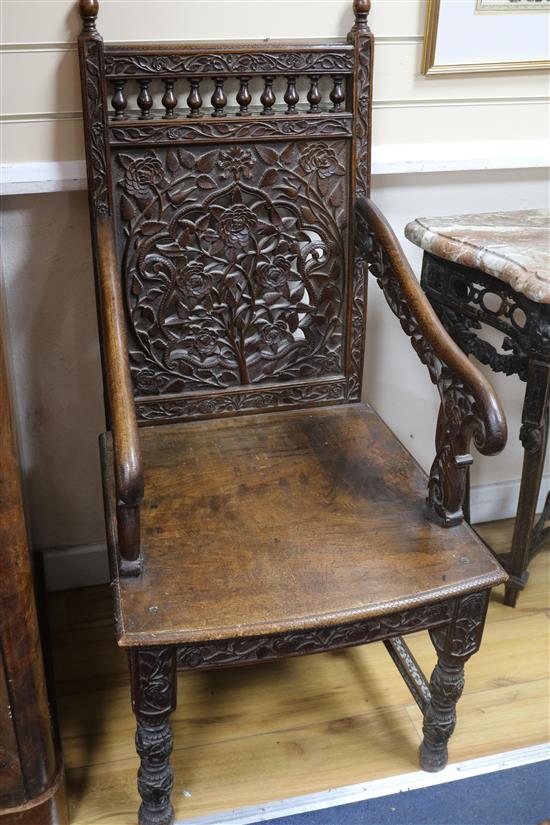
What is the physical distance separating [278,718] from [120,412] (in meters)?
0.80

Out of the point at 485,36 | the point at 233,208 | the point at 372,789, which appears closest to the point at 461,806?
the point at 372,789

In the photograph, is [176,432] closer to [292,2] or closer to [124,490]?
[124,490]

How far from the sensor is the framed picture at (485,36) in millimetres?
1538

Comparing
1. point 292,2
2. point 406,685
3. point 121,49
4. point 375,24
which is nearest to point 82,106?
point 121,49

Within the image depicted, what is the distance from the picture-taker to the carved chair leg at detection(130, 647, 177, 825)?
114 cm

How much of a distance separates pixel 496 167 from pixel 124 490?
1120 millimetres

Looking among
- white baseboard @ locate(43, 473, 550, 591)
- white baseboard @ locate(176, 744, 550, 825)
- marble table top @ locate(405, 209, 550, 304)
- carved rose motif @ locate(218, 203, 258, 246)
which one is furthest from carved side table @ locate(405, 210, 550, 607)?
white baseboard @ locate(43, 473, 550, 591)

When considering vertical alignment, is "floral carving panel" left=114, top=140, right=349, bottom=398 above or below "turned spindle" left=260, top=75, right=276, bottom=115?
below

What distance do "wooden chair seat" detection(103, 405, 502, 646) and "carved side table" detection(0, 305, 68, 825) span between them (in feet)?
0.52

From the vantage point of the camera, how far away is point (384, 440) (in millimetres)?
1501

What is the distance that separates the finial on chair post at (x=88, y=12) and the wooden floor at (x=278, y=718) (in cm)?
120

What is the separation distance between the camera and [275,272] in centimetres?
150

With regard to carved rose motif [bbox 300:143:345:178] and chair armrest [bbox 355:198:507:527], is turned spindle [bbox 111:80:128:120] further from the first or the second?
chair armrest [bbox 355:198:507:527]

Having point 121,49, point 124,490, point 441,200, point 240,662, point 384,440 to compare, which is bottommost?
point 240,662
